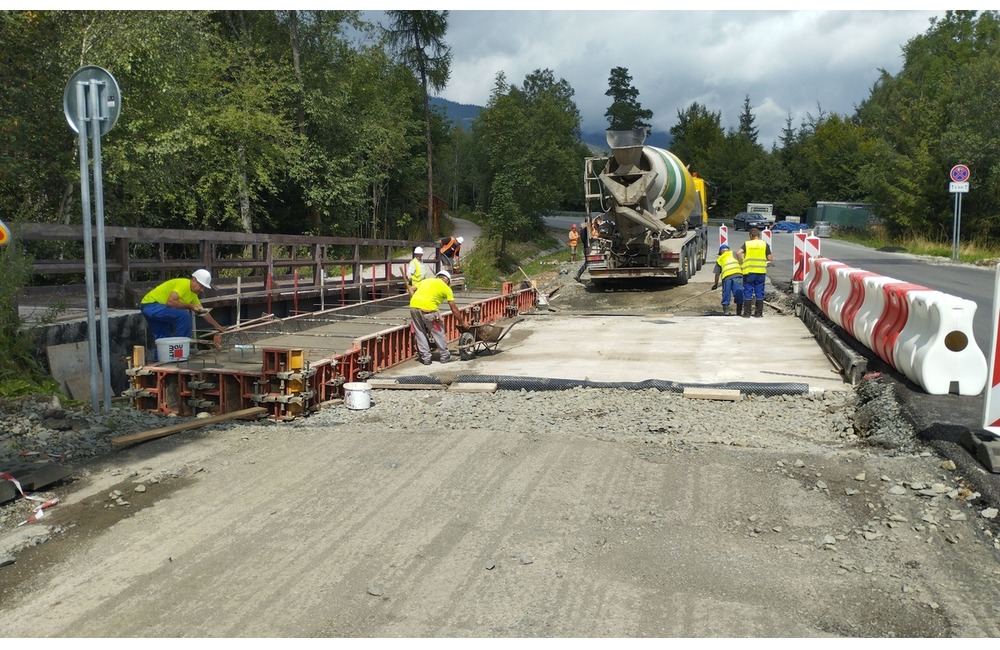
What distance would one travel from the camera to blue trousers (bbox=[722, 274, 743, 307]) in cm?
1549

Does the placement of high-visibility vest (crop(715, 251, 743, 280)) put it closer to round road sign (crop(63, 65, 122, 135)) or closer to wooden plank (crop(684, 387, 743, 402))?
wooden plank (crop(684, 387, 743, 402))

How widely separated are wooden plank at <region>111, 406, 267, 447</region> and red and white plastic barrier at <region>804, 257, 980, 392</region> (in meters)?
6.34

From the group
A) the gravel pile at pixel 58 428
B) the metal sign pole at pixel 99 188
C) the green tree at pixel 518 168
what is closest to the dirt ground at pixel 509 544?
the gravel pile at pixel 58 428

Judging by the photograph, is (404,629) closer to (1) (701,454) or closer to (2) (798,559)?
(2) (798,559)

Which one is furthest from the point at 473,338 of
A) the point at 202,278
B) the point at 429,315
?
the point at 202,278

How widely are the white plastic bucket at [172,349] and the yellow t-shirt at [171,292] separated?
606 mm

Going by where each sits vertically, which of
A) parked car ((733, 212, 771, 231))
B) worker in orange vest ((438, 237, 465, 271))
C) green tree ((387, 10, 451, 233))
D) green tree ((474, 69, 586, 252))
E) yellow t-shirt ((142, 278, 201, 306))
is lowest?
yellow t-shirt ((142, 278, 201, 306))

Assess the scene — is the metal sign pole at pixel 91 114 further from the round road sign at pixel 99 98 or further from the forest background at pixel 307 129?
the forest background at pixel 307 129

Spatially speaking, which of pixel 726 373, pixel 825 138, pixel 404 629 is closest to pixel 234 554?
pixel 404 629

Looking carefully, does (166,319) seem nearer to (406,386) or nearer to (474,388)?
(406,386)

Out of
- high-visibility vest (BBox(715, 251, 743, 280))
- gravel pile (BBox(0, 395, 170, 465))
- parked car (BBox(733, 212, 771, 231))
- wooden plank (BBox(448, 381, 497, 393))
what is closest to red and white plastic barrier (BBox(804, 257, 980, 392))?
wooden plank (BBox(448, 381, 497, 393))

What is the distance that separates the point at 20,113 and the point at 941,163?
37.1m

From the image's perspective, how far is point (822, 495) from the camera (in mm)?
5355

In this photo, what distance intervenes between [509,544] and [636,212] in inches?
570
